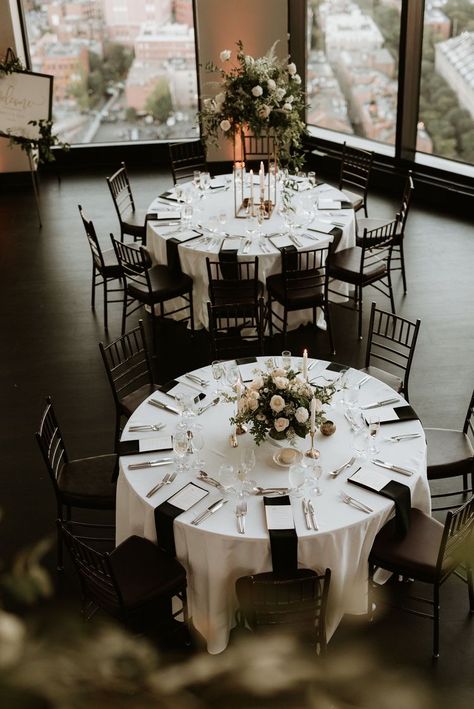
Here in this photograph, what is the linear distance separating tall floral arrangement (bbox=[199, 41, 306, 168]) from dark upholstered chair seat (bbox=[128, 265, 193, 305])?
1418 millimetres

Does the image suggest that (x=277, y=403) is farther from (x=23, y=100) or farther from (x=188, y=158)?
(x=23, y=100)

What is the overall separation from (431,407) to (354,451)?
1.98 m

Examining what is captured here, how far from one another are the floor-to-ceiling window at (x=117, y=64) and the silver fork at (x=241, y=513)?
8250 millimetres

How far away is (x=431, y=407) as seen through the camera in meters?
6.34

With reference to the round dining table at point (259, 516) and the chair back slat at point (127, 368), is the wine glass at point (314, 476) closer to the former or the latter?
the round dining table at point (259, 516)

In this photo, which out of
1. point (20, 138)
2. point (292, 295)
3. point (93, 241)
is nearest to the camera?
point (292, 295)

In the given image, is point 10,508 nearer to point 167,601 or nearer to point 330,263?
point 167,601

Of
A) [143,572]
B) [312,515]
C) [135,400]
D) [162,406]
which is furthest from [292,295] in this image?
[143,572]

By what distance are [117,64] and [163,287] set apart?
6.05m

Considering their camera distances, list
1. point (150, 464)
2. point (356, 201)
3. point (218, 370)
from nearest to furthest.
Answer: point (150, 464)
point (218, 370)
point (356, 201)

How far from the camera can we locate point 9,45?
36.1 feet

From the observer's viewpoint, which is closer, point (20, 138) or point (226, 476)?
point (226, 476)

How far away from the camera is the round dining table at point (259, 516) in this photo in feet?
13.5

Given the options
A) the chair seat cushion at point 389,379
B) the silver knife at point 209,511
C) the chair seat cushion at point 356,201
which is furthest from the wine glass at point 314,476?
the chair seat cushion at point 356,201
